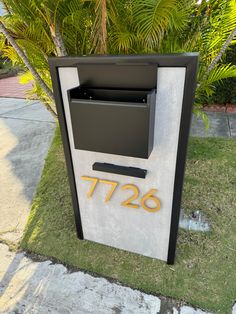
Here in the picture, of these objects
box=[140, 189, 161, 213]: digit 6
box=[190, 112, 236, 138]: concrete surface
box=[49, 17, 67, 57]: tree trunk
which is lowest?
box=[190, 112, 236, 138]: concrete surface

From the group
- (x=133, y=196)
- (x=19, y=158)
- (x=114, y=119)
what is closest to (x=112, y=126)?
(x=114, y=119)

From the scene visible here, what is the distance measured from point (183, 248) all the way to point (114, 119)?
3.87 ft

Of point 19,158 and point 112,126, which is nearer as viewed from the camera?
point 112,126

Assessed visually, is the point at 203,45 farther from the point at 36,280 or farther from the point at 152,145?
the point at 36,280

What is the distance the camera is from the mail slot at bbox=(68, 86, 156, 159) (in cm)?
114

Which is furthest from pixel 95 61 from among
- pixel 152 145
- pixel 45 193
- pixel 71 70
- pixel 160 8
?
pixel 45 193

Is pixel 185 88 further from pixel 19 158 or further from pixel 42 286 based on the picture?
pixel 19 158

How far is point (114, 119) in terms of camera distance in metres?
1.19

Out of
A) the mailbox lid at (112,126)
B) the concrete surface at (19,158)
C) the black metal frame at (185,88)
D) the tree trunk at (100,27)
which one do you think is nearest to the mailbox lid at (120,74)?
the black metal frame at (185,88)

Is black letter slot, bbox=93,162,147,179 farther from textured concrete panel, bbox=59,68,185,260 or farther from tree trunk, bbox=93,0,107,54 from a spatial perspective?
tree trunk, bbox=93,0,107,54

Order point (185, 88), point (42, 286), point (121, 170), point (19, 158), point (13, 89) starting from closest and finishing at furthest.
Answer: point (185, 88)
point (121, 170)
point (42, 286)
point (19, 158)
point (13, 89)

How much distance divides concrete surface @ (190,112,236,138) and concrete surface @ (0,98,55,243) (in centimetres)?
211

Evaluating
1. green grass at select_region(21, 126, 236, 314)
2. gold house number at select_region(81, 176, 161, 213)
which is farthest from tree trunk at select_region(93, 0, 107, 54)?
green grass at select_region(21, 126, 236, 314)

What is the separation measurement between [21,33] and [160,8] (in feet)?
2.97
